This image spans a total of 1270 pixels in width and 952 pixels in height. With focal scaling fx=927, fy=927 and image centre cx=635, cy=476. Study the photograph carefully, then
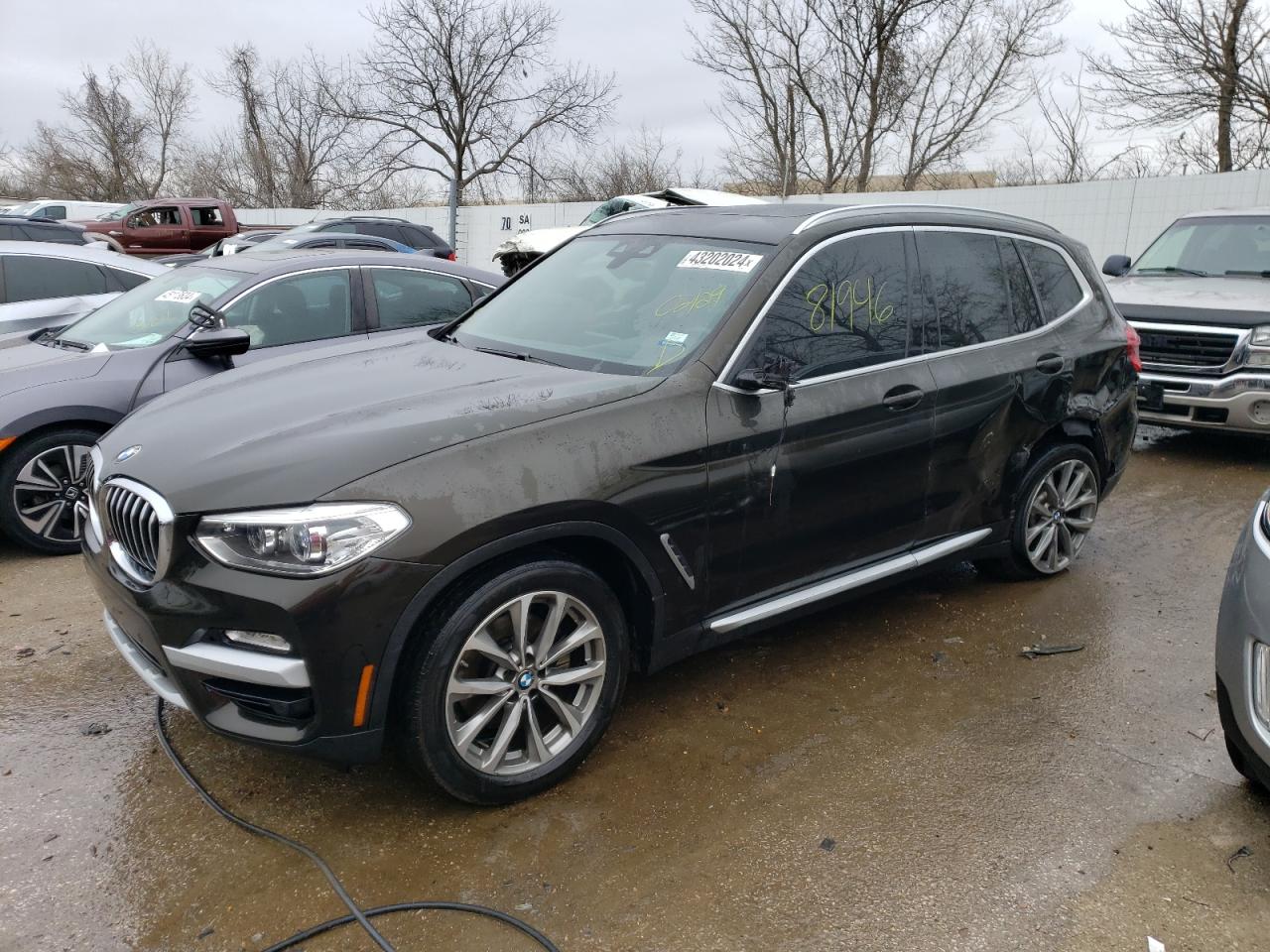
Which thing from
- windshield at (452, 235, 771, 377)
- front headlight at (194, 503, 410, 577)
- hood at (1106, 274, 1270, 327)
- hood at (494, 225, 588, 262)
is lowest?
Answer: front headlight at (194, 503, 410, 577)

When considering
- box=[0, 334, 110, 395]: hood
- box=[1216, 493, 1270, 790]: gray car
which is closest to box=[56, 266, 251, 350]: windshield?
box=[0, 334, 110, 395]: hood

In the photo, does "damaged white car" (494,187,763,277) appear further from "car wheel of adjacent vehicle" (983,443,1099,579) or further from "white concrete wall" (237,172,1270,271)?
"car wheel of adjacent vehicle" (983,443,1099,579)

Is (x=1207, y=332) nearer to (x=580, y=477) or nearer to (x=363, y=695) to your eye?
(x=580, y=477)

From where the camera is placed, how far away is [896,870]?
266 cm

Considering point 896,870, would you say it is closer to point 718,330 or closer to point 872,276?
point 718,330

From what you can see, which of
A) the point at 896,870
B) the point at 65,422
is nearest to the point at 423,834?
the point at 896,870

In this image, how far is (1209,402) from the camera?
7.00 metres

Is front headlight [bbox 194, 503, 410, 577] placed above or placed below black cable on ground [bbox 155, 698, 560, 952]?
above

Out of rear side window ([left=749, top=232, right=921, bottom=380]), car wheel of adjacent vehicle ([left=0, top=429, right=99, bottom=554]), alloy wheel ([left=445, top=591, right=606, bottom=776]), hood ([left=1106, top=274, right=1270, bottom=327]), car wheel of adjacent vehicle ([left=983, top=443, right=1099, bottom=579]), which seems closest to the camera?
alloy wheel ([left=445, top=591, right=606, bottom=776])

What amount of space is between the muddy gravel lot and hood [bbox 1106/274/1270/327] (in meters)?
3.88

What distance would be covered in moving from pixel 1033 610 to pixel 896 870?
7.37ft

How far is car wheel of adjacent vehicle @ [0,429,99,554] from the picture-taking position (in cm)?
489

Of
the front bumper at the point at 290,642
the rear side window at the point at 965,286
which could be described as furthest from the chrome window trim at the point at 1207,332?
the front bumper at the point at 290,642

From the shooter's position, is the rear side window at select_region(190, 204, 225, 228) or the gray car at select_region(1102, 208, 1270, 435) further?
the rear side window at select_region(190, 204, 225, 228)
